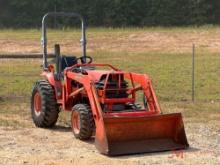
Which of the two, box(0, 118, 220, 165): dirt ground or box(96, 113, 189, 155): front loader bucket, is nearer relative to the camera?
box(0, 118, 220, 165): dirt ground

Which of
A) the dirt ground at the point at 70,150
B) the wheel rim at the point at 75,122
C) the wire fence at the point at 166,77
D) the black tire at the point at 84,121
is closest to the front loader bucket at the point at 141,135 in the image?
the dirt ground at the point at 70,150

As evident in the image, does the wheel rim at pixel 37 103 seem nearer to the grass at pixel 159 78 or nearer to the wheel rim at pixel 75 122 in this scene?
the grass at pixel 159 78

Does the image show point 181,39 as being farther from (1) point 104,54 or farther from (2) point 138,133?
(2) point 138,133

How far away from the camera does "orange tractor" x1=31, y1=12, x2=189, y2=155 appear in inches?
342

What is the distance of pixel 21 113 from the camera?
12898 mm

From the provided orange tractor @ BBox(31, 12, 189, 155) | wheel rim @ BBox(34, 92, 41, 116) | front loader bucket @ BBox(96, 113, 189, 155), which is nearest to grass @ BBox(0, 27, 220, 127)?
wheel rim @ BBox(34, 92, 41, 116)

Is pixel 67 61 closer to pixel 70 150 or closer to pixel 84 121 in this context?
pixel 84 121

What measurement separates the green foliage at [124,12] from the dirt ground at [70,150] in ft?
144

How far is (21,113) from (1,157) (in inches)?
178

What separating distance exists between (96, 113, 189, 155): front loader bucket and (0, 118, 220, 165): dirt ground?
0.15 m

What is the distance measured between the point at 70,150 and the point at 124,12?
4770 cm

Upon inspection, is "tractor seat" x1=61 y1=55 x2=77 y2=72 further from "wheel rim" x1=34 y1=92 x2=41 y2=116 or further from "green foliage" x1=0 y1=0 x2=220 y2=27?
"green foliage" x1=0 y1=0 x2=220 y2=27

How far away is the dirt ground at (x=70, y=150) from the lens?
8.16 m

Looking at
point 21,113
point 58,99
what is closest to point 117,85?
point 58,99
